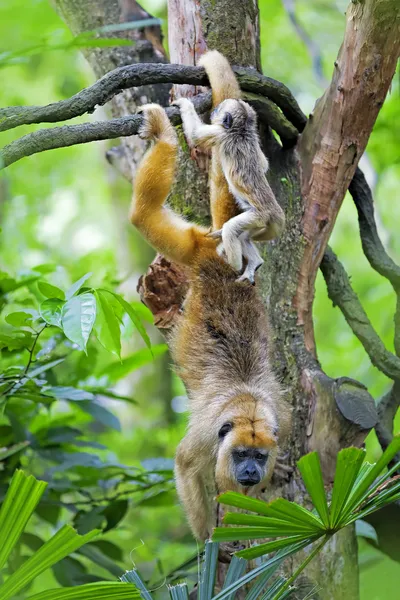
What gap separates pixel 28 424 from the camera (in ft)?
14.2

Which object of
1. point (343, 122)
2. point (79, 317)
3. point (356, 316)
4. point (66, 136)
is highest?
point (343, 122)

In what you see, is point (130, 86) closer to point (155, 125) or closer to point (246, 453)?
point (155, 125)

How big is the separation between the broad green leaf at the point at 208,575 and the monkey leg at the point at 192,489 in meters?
1.05

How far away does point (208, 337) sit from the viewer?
3.97 meters

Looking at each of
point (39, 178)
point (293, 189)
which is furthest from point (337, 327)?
point (293, 189)

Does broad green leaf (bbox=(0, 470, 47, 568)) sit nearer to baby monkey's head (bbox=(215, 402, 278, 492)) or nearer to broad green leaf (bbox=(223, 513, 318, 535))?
broad green leaf (bbox=(223, 513, 318, 535))

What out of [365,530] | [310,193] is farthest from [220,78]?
[365,530]

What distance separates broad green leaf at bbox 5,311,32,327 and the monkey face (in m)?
1.25

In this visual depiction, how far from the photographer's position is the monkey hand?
360 centimetres

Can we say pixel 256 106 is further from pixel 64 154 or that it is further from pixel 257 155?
pixel 64 154

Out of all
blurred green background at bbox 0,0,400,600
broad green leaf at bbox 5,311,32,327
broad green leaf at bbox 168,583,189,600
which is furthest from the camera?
blurred green background at bbox 0,0,400,600

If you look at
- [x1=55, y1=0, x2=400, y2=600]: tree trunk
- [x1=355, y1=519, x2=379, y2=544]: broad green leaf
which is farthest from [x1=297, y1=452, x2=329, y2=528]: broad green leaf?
[x1=355, y1=519, x2=379, y2=544]: broad green leaf

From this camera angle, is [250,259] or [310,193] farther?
[310,193]

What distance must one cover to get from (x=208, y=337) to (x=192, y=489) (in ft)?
2.83
